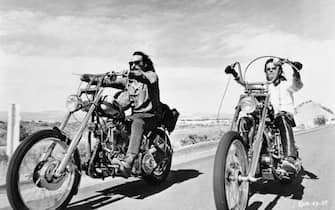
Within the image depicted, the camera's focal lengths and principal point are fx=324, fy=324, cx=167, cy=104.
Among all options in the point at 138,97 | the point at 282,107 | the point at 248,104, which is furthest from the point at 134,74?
the point at 282,107

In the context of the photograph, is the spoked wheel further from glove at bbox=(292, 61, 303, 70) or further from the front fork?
glove at bbox=(292, 61, 303, 70)

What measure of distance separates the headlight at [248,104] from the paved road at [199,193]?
1.82 ft

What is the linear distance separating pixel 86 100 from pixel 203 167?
1.94 metres

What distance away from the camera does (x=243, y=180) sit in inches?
79.6

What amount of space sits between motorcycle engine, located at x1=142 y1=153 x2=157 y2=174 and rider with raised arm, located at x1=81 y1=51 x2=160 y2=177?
0.57 feet

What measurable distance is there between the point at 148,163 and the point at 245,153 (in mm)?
945

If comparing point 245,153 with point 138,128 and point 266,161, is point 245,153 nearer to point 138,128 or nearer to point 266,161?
point 266,161

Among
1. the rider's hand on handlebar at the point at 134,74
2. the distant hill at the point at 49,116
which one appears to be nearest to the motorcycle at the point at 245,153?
the distant hill at the point at 49,116

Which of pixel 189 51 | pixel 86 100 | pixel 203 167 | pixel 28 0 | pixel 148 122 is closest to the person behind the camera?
pixel 28 0

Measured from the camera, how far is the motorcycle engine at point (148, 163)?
2.70m

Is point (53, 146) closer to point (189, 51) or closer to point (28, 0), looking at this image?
point (28, 0)

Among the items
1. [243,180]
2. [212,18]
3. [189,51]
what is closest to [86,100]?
[189,51]

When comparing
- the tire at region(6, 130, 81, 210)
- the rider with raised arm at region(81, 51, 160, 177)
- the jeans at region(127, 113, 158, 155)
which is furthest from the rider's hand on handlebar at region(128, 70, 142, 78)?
the tire at region(6, 130, 81, 210)

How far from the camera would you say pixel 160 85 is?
2.72 metres
